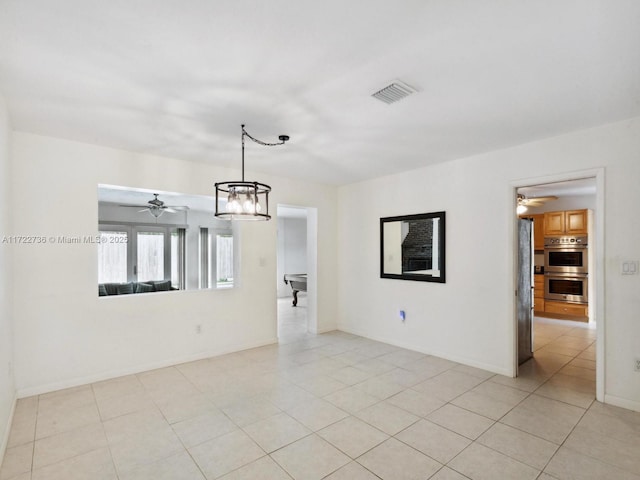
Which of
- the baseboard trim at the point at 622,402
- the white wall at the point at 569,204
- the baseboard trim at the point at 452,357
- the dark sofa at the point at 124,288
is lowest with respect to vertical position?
the baseboard trim at the point at 452,357

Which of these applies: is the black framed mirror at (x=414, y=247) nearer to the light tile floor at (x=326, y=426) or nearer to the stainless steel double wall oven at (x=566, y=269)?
the light tile floor at (x=326, y=426)

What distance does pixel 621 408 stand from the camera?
2938 millimetres

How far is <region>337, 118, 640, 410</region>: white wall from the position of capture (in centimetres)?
296

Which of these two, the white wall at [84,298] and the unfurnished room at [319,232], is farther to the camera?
the white wall at [84,298]

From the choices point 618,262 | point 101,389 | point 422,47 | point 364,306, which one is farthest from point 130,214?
point 618,262

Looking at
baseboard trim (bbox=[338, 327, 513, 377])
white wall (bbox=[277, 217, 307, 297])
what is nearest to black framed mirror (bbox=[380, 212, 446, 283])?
baseboard trim (bbox=[338, 327, 513, 377])

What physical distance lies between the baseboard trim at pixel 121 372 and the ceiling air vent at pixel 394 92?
3.66 m

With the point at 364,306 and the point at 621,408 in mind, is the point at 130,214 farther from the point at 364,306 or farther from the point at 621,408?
the point at 621,408

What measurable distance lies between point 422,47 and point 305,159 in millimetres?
2382

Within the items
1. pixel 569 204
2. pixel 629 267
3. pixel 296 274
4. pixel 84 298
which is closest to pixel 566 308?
pixel 569 204

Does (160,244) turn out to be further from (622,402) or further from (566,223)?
(566,223)

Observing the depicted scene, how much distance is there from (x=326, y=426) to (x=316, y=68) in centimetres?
260

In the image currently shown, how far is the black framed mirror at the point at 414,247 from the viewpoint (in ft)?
14.4

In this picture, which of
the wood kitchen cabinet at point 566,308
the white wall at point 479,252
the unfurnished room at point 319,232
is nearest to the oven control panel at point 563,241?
the wood kitchen cabinet at point 566,308
